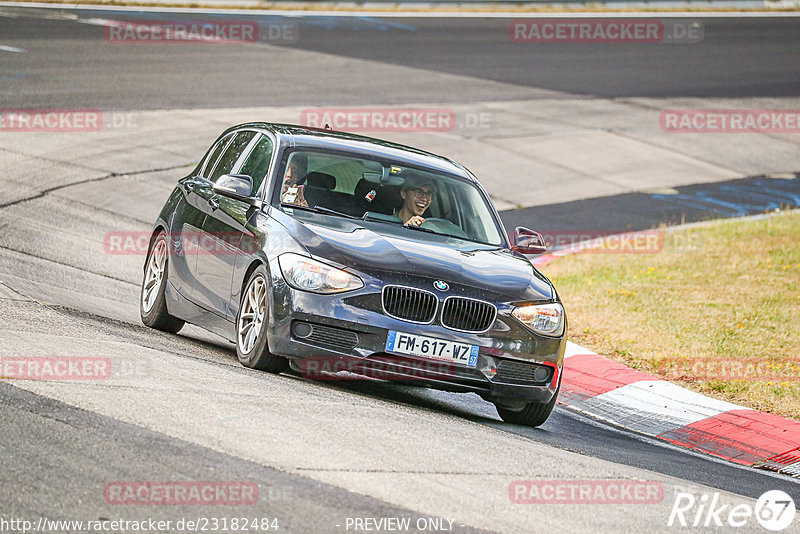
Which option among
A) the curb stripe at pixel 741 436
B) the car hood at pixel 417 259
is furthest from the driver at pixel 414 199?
the curb stripe at pixel 741 436

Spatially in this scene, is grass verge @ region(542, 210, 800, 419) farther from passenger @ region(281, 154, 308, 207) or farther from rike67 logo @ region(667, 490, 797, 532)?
passenger @ region(281, 154, 308, 207)

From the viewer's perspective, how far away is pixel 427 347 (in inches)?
315

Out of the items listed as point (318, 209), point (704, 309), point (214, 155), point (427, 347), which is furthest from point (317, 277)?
point (704, 309)

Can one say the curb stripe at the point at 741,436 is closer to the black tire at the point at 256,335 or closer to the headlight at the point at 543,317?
the headlight at the point at 543,317

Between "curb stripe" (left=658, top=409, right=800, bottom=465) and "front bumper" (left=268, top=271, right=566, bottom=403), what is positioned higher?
"front bumper" (left=268, top=271, right=566, bottom=403)

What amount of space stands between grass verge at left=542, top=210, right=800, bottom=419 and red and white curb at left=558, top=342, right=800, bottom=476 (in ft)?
0.97

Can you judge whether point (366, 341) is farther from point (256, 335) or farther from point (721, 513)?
point (721, 513)

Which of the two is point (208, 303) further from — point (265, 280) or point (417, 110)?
point (417, 110)

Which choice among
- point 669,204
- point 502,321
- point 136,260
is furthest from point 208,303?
point 669,204

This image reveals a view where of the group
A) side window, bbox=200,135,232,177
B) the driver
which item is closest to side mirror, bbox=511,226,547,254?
the driver

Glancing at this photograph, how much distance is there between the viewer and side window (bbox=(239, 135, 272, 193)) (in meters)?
9.45

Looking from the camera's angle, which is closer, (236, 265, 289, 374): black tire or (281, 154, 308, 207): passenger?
(236, 265, 289, 374): black tire

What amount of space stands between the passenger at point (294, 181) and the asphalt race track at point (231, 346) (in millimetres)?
1230

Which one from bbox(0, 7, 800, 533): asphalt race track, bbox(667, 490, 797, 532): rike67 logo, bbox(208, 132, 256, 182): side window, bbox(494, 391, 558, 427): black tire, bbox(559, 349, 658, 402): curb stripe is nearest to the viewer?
bbox(0, 7, 800, 533): asphalt race track
